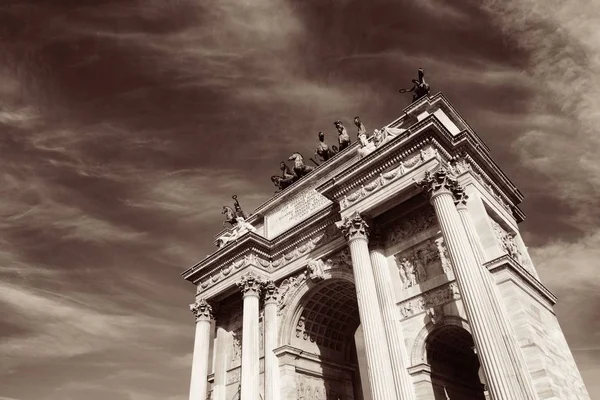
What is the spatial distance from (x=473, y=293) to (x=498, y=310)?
0.92 m

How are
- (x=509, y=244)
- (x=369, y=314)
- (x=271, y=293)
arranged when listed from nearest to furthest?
(x=369, y=314) → (x=509, y=244) → (x=271, y=293)

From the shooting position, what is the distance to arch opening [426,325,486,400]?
17.5 meters

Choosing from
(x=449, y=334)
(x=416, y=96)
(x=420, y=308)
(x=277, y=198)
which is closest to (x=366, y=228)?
(x=420, y=308)

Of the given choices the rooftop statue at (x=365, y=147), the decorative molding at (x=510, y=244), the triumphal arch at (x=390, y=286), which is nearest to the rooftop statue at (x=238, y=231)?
the triumphal arch at (x=390, y=286)

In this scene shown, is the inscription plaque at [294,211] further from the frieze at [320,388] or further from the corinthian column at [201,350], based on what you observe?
the frieze at [320,388]

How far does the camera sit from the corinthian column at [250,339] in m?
21.7

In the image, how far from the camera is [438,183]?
58.9ft

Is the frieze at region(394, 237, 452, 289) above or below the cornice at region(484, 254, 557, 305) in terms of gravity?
above

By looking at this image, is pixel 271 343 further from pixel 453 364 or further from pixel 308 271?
pixel 453 364

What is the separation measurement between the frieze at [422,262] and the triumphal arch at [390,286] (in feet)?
0.19

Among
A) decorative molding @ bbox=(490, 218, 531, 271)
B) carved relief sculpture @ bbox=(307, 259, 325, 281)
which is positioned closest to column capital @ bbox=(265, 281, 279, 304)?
carved relief sculpture @ bbox=(307, 259, 325, 281)

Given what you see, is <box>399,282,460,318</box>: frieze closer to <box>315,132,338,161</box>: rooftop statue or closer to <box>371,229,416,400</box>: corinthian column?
<box>371,229,416,400</box>: corinthian column

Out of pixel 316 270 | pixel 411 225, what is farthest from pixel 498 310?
pixel 316 270

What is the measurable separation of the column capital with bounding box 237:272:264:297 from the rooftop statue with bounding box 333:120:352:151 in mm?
9475
